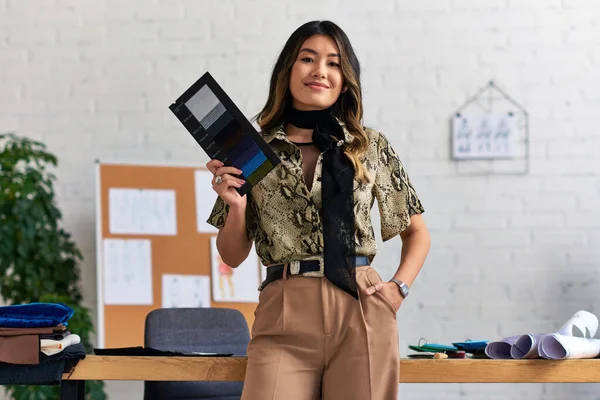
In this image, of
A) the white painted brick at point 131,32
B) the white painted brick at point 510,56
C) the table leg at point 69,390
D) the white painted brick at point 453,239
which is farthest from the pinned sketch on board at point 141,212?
the table leg at point 69,390

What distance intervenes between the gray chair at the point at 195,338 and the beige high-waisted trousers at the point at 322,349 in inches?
42.6

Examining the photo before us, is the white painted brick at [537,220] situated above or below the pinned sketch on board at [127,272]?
above

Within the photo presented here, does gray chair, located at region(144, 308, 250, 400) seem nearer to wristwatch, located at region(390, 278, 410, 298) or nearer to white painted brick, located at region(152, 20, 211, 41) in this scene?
wristwatch, located at region(390, 278, 410, 298)

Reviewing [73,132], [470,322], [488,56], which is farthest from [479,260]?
[73,132]

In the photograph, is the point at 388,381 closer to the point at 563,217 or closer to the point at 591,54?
the point at 563,217

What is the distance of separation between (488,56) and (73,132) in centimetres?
200

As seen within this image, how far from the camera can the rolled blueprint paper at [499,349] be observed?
2.13 m

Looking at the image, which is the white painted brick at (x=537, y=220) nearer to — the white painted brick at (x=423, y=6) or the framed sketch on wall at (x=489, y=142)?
the framed sketch on wall at (x=489, y=142)

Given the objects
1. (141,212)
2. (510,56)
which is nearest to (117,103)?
(141,212)

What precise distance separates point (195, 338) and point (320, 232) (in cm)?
124

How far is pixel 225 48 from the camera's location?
13.4 feet

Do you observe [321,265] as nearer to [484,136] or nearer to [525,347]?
[525,347]

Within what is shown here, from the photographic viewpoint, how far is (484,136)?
13.2ft

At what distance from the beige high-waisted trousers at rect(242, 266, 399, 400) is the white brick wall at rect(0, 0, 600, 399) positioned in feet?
7.15
